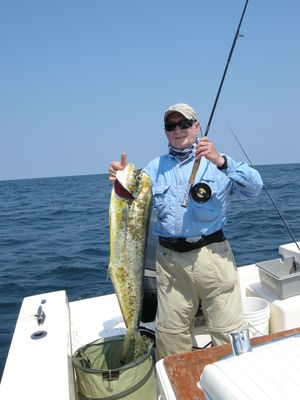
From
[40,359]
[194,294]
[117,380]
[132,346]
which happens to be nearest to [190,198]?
[194,294]

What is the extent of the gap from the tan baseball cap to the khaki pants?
1072 mm

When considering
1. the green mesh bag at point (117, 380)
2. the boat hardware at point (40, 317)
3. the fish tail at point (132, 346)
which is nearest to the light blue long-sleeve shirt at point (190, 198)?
the fish tail at point (132, 346)

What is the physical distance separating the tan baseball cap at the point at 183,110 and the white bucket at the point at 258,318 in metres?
2.03

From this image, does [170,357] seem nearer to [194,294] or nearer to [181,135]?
[194,294]

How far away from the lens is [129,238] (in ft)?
9.46

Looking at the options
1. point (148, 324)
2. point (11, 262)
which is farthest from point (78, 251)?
point (148, 324)

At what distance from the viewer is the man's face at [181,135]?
295 cm

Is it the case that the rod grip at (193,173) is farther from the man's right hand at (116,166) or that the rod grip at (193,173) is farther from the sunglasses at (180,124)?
the man's right hand at (116,166)

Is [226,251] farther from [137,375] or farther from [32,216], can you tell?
[32,216]

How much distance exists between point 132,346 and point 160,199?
51.6 inches

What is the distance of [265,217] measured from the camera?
50.6 ft

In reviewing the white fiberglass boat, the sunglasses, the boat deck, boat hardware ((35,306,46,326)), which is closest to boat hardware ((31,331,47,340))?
the white fiberglass boat

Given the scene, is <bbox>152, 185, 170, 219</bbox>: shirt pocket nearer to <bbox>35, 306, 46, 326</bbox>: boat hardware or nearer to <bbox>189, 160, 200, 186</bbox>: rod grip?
<bbox>189, 160, 200, 186</bbox>: rod grip

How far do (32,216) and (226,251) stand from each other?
1867cm
